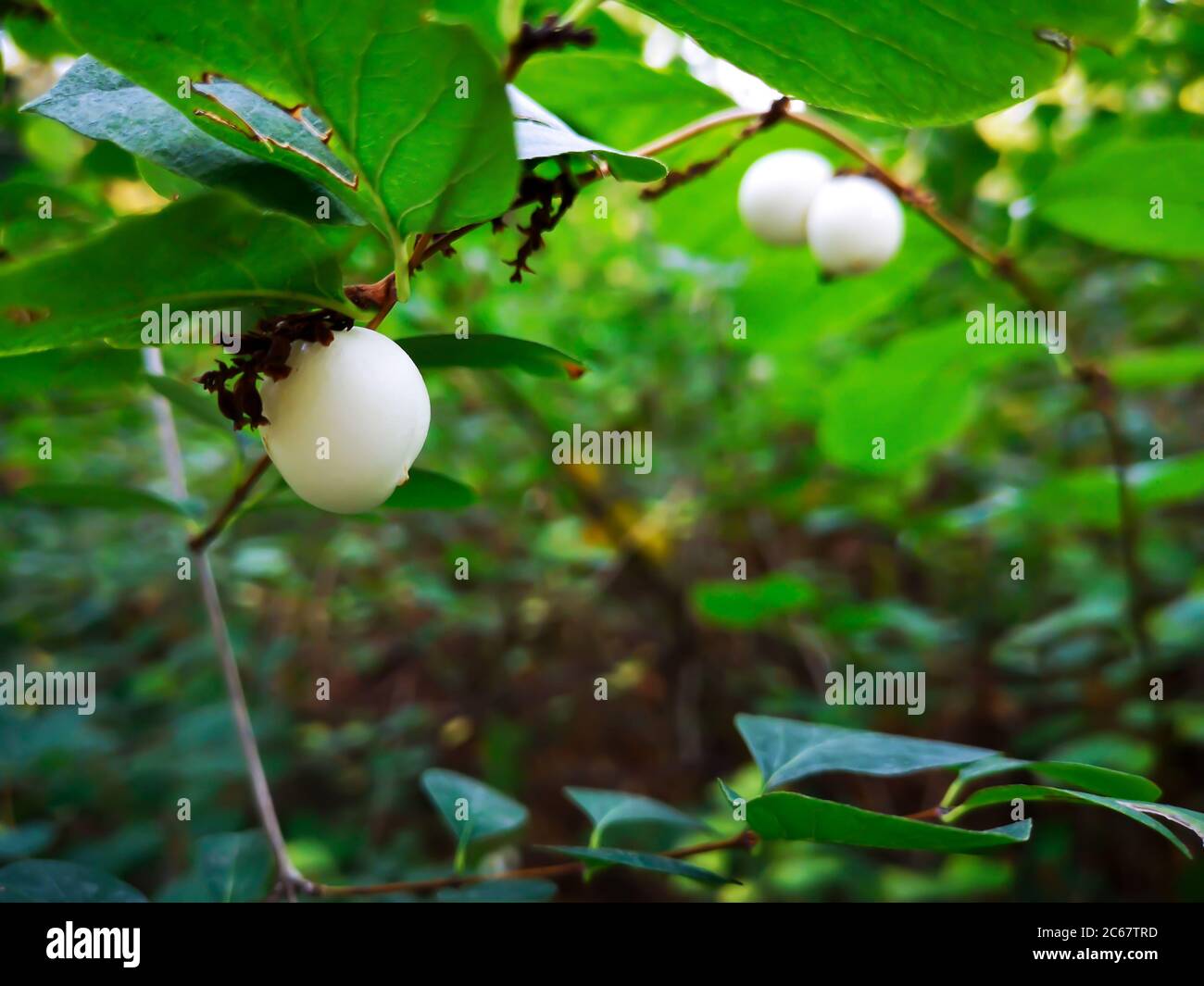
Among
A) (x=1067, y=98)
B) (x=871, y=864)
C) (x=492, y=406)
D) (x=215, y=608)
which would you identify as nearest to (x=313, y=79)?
(x=215, y=608)

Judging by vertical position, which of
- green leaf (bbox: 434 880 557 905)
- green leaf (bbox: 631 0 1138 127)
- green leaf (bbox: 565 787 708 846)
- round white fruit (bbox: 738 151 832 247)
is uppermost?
round white fruit (bbox: 738 151 832 247)

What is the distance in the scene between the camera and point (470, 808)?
0.83m

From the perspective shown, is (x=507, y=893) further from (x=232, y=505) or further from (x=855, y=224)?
(x=855, y=224)

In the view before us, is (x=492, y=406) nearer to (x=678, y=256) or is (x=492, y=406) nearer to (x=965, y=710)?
(x=678, y=256)

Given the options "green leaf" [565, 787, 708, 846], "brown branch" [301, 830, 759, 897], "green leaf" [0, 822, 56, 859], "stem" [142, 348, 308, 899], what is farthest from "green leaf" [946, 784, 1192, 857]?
"green leaf" [0, 822, 56, 859]

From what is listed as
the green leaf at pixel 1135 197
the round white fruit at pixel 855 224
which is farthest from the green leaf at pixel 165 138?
the green leaf at pixel 1135 197

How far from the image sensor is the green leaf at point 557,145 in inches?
16.2

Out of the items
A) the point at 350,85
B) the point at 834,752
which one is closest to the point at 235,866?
the point at 834,752

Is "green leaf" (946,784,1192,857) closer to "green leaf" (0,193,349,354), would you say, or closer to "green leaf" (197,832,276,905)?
"green leaf" (0,193,349,354)

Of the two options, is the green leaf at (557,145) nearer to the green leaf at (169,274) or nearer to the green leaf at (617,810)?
the green leaf at (169,274)

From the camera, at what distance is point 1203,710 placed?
5.35ft

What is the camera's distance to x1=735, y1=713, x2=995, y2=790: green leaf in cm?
61

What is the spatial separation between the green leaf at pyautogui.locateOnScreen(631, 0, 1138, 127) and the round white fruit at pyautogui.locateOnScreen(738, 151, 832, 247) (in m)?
0.50

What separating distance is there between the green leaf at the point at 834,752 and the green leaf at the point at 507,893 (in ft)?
0.63
